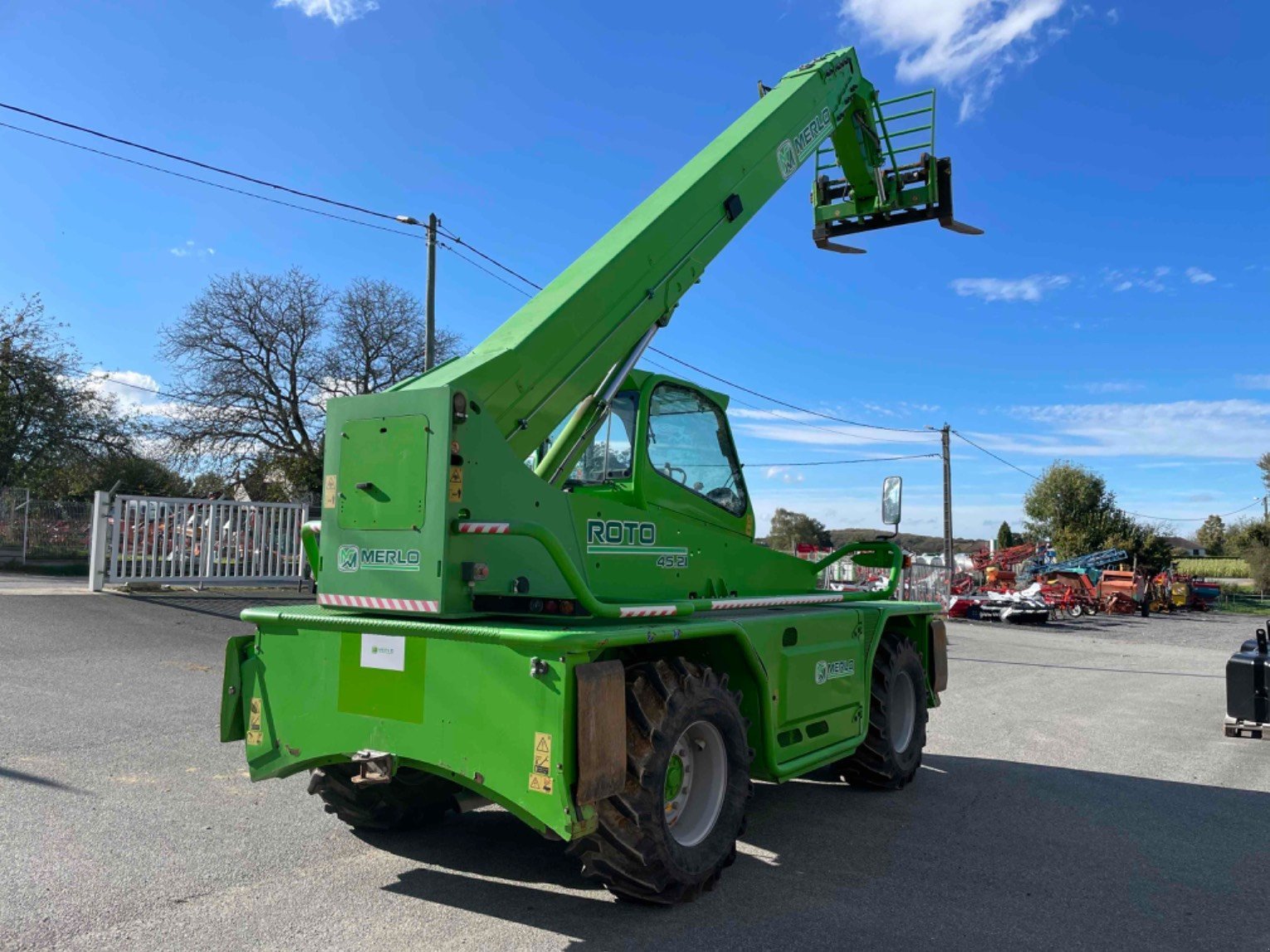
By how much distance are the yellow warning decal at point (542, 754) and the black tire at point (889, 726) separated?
347 centimetres

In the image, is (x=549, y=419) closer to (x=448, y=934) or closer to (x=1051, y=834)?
(x=448, y=934)

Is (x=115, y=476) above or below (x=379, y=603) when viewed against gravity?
above

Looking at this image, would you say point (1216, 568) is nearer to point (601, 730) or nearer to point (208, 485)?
point (208, 485)

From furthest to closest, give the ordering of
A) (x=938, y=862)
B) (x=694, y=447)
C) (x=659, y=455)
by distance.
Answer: (x=694, y=447), (x=659, y=455), (x=938, y=862)

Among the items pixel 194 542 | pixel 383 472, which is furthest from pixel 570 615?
pixel 194 542

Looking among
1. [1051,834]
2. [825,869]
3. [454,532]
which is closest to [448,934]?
[454,532]

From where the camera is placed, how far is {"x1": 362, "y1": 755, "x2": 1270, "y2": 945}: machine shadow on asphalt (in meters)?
4.36

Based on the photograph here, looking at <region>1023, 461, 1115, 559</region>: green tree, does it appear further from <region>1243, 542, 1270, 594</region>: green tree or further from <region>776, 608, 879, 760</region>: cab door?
<region>776, 608, 879, 760</region>: cab door

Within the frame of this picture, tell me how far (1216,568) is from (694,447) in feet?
240

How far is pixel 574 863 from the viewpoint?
5.13m

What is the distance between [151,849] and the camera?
486cm

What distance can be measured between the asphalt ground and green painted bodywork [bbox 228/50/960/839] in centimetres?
60

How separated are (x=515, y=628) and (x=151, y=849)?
2547 millimetres

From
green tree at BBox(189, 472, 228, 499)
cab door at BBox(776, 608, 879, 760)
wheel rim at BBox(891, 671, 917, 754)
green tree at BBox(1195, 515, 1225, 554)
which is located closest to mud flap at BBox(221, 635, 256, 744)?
cab door at BBox(776, 608, 879, 760)
